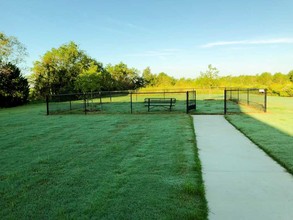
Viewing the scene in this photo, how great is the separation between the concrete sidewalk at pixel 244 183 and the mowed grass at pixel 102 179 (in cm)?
24

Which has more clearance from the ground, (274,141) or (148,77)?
(148,77)

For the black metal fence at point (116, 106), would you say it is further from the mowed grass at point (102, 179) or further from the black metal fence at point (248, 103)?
the mowed grass at point (102, 179)

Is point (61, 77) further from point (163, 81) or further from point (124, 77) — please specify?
point (163, 81)

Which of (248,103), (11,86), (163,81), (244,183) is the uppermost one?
(163,81)

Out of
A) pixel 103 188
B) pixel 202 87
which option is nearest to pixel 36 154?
pixel 103 188

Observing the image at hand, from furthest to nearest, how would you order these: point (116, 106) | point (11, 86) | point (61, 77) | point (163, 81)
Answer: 1. point (163, 81)
2. point (61, 77)
3. point (11, 86)
4. point (116, 106)

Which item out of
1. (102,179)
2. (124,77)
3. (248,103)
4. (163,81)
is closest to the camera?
(102,179)

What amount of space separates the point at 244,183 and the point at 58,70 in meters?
39.6

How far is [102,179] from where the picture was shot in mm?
4715

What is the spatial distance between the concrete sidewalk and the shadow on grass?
0.59 ft

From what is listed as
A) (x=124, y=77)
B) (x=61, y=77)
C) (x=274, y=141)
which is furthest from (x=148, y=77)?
(x=274, y=141)

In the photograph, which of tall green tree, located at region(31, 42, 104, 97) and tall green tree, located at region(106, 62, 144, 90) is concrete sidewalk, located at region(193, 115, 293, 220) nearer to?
tall green tree, located at region(31, 42, 104, 97)

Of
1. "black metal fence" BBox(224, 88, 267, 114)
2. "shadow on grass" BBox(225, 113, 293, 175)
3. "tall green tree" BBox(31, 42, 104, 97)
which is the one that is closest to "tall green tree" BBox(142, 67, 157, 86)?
"tall green tree" BBox(31, 42, 104, 97)

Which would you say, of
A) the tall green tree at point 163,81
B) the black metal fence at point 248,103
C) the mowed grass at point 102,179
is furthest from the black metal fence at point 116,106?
the tall green tree at point 163,81
